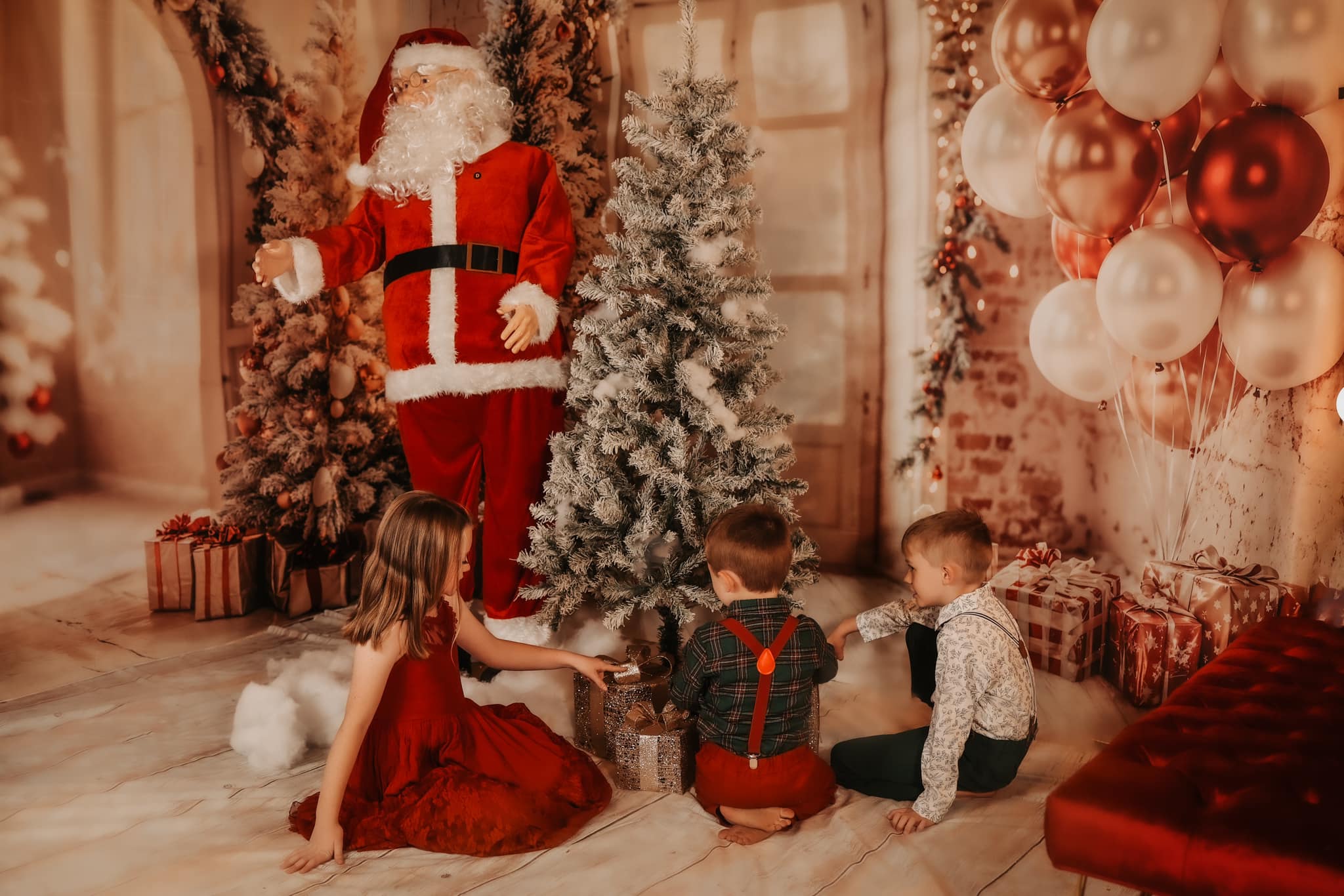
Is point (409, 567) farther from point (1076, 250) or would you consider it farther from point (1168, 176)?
point (1168, 176)

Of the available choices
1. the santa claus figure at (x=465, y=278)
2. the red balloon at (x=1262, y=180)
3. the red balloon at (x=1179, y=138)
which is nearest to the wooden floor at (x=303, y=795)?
the santa claus figure at (x=465, y=278)

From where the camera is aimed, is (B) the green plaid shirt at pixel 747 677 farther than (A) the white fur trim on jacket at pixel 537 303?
No

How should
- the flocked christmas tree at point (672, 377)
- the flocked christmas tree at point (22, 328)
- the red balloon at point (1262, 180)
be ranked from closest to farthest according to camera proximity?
the red balloon at point (1262, 180), the flocked christmas tree at point (672, 377), the flocked christmas tree at point (22, 328)

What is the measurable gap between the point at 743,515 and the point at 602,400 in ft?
2.50

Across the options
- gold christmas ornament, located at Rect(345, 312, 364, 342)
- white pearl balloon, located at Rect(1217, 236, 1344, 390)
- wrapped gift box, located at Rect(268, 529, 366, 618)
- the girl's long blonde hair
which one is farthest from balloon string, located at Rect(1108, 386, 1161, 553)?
gold christmas ornament, located at Rect(345, 312, 364, 342)

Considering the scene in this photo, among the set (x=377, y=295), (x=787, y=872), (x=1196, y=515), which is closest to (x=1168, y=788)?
(x=787, y=872)

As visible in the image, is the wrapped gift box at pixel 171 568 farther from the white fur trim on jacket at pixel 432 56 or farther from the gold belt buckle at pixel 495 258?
the white fur trim on jacket at pixel 432 56

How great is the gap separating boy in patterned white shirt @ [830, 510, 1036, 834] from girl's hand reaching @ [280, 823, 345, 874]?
136cm

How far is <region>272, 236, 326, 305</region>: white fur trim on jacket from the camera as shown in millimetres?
3369

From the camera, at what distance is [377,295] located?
441 centimetres

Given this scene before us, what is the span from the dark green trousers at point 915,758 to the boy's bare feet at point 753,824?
0.33 meters

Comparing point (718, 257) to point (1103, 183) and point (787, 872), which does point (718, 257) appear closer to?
point (1103, 183)

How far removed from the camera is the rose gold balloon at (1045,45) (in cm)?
285

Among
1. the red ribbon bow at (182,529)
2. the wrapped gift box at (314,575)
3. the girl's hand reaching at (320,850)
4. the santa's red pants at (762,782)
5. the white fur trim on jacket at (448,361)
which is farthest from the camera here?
the wrapped gift box at (314,575)
